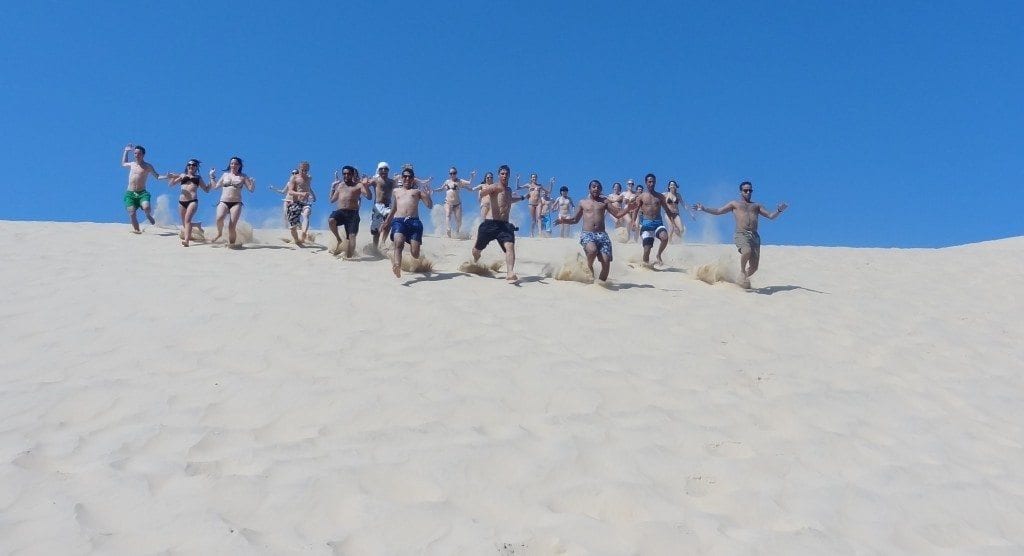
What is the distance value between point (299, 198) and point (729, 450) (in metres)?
8.90

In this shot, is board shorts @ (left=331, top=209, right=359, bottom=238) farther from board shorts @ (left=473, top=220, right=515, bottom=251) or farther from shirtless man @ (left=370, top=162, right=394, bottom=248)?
board shorts @ (left=473, top=220, right=515, bottom=251)

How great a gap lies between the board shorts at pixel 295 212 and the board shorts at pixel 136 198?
269 centimetres

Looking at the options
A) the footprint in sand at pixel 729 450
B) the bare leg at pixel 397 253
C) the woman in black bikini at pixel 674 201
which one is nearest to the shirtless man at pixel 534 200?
the woman in black bikini at pixel 674 201

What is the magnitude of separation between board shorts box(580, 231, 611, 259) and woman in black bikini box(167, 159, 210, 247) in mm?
6210

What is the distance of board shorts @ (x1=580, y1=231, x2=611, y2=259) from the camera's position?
896 centimetres

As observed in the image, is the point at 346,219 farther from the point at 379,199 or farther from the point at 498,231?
the point at 498,231

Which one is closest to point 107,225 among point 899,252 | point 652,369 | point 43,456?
point 43,456

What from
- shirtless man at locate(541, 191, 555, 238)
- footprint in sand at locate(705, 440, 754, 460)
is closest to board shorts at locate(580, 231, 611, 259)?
footprint in sand at locate(705, 440, 754, 460)

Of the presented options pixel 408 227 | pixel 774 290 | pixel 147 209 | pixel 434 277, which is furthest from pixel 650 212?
pixel 147 209

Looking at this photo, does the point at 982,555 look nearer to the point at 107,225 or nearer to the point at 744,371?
the point at 744,371

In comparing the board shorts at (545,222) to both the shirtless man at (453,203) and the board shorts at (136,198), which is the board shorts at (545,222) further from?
the board shorts at (136,198)

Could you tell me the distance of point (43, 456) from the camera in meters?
3.63

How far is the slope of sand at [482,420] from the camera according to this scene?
3166 millimetres

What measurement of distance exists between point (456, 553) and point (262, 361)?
3.06 metres
